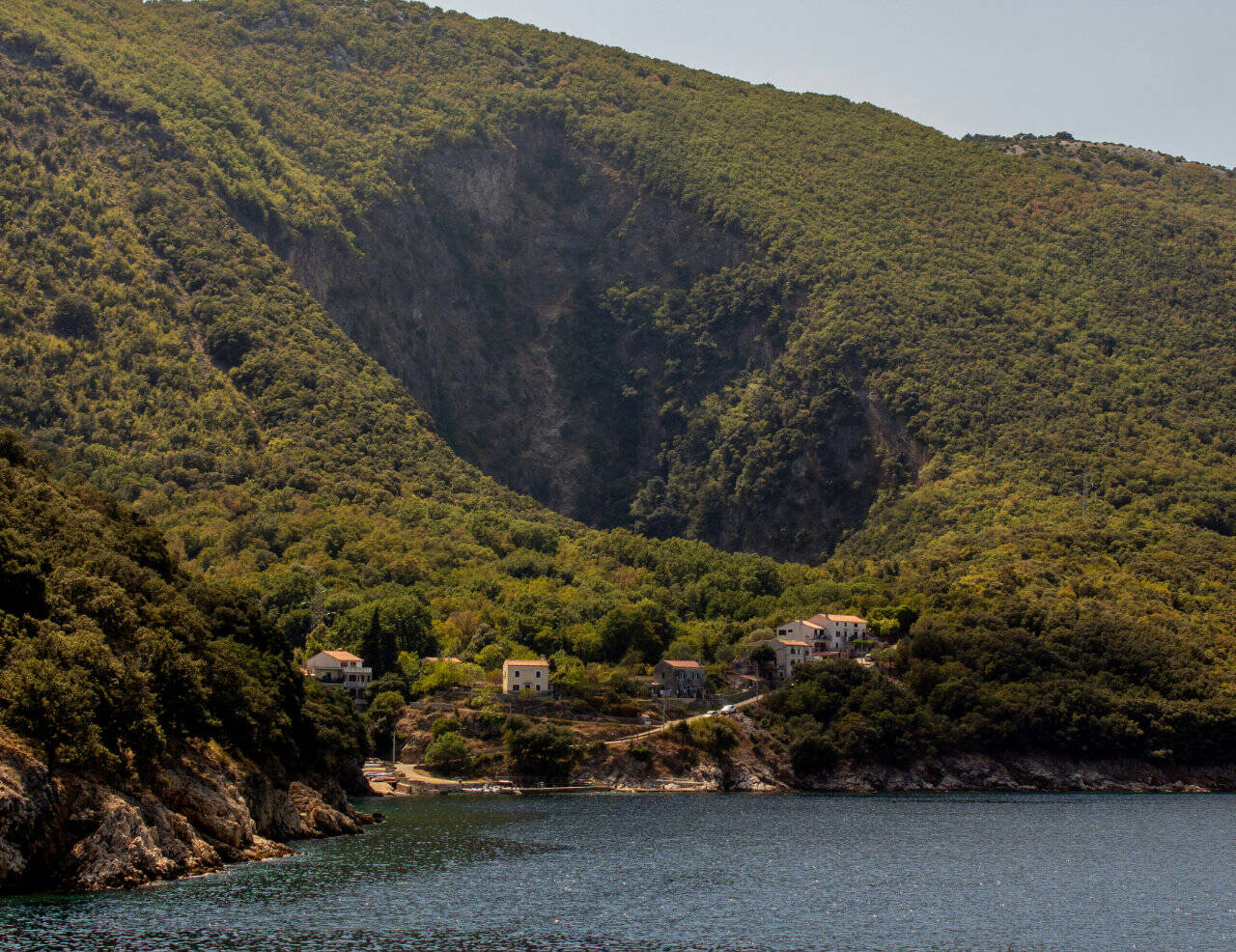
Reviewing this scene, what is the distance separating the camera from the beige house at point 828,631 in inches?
Result: 6467

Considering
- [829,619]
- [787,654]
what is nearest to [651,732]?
[787,654]

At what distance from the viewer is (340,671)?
150 metres

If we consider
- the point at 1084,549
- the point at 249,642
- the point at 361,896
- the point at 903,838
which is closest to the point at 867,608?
the point at 1084,549

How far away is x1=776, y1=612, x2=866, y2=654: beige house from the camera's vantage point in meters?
164

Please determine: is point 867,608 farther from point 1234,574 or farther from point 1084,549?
point 1234,574

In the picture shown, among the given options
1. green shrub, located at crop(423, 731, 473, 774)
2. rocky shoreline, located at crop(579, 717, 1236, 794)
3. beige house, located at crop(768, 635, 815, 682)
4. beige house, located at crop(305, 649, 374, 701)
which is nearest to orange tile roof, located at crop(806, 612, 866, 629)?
beige house, located at crop(768, 635, 815, 682)

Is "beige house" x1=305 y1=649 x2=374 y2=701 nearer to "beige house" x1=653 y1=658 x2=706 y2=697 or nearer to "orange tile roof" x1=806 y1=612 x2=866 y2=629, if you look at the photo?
"beige house" x1=653 y1=658 x2=706 y2=697


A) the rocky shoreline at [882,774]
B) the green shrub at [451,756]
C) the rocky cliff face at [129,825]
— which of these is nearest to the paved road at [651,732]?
the rocky shoreline at [882,774]

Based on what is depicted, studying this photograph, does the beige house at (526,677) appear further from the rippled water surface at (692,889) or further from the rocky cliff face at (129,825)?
the rocky cliff face at (129,825)

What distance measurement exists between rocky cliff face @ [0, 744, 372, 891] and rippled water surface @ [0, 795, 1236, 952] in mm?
1521

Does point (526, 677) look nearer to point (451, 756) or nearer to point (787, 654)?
point (451, 756)

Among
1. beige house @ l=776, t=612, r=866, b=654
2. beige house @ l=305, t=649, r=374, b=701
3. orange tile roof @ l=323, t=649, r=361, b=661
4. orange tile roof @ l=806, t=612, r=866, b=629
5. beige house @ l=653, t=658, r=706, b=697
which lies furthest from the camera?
orange tile roof @ l=806, t=612, r=866, b=629

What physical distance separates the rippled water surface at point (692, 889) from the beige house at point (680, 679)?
3631 cm

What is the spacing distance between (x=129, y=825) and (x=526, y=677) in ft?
259
